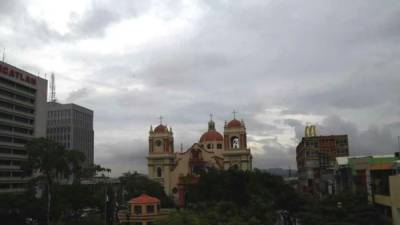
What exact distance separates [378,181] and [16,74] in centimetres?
8463

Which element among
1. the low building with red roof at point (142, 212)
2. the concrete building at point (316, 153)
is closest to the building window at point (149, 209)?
the low building with red roof at point (142, 212)

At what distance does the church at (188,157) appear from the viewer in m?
116

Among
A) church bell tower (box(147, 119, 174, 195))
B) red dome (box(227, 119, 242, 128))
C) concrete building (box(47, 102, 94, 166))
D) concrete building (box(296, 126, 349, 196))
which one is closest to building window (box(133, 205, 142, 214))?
concrete building (box(296, 126, 349, 196))

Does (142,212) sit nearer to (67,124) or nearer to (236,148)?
(236,148)

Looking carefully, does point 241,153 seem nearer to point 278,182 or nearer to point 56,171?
point 278,182

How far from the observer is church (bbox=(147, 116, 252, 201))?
116m

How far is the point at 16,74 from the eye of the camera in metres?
106

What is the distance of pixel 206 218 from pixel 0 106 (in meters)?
71.1

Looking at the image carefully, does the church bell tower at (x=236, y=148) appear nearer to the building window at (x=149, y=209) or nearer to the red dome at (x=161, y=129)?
the red dome at (x=161, y=129)

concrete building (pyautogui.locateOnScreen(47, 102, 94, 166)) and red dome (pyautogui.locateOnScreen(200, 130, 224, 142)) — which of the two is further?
concrete building (pyautogui.locateOnScreen(47, 102, 94, 166))

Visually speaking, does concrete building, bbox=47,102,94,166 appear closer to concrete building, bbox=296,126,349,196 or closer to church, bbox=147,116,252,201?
church, bbox=147,116,252,201

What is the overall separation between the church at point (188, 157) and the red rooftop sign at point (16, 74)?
103 ft

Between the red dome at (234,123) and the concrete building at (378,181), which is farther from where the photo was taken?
the red dome at (234,123)

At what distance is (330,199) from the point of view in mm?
45875
